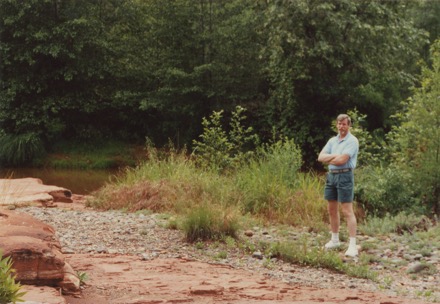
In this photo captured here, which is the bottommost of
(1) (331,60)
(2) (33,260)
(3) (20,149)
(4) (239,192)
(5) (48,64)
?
(3) (20,149)

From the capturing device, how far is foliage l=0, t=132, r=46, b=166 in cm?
2419

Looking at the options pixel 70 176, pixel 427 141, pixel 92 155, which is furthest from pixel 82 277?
pixel 92 155

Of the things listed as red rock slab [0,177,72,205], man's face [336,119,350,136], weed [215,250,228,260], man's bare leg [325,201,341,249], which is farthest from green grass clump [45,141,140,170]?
weed [215,250,228,260]

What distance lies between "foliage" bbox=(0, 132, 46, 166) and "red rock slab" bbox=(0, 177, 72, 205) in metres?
9.87

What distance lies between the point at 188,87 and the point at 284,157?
503 inches

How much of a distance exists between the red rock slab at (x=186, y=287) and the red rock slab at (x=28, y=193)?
4919 millimetres

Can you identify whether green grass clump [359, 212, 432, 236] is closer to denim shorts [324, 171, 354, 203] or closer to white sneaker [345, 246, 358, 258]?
white sneaker [345, 246, 358, 258]

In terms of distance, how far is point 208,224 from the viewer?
8820 mm

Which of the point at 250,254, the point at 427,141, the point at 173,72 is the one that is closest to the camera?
the point at 250,254

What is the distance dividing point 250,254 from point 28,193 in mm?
6178

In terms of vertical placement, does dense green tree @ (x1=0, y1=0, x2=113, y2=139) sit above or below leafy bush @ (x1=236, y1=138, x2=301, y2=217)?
above

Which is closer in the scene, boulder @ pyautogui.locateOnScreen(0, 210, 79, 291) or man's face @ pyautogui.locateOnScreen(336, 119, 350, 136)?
boulder @ pyautogui.locateOnScreen(0, 210, 79, 291)

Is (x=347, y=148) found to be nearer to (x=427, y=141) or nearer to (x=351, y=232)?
(x=351, y=232)

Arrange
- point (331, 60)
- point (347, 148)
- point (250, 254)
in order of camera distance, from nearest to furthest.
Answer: point (250, 254), point (347, 148), point (331, 60)
